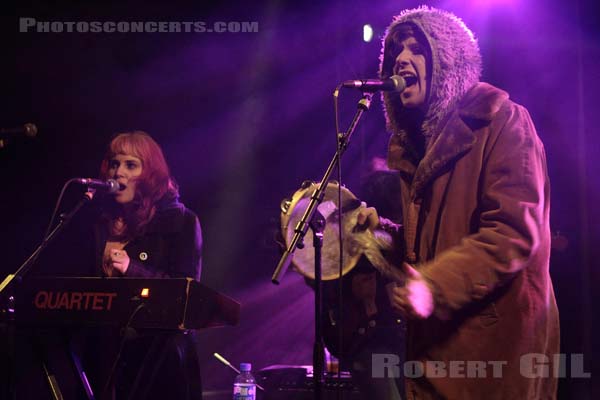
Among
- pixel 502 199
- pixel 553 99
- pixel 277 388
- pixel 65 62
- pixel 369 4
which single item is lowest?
pixel 277 388

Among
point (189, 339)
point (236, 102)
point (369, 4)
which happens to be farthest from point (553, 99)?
point (189, 339)

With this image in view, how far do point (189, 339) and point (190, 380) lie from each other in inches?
9.9

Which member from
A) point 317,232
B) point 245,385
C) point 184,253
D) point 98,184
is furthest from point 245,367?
point 317,232

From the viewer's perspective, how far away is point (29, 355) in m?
4.92

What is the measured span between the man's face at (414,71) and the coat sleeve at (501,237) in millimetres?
509

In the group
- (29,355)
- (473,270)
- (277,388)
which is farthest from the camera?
(29,355)

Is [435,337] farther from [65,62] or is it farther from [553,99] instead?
[65,62]

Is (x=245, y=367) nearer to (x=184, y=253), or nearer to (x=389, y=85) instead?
(x=184, y=253)

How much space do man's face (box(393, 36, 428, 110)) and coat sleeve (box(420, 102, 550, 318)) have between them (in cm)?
51

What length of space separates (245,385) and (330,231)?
228 centimetres

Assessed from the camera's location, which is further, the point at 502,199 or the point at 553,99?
the point at 553,99

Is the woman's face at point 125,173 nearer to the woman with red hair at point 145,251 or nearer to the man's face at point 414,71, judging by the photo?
the woman with red hair at point 145,251

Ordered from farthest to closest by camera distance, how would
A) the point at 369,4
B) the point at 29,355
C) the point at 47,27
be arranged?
the point at 47,27, the point at 369,4, the point at 29,355

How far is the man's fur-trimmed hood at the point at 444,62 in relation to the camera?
2408 mm
